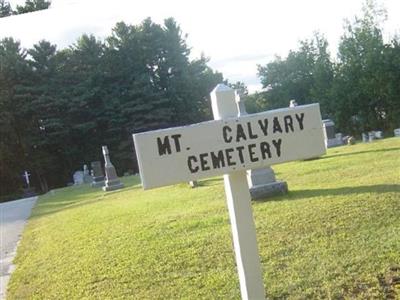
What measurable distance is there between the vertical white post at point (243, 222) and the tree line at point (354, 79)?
11658 millimetres

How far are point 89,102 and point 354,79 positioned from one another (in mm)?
9298

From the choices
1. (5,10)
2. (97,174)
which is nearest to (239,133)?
(5,10)

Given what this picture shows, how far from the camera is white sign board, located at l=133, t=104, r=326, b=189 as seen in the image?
1847 millimetres

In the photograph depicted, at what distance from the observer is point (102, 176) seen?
626 inches

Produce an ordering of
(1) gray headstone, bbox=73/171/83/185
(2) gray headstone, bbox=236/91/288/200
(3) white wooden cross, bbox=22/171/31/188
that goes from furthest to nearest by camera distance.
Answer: (1) gray headstone, bbox=73/171/83/185 < (3) white wooden cross, bbox=22/171/31/188 < (2) gray headstone, bbox=236/91/288/200

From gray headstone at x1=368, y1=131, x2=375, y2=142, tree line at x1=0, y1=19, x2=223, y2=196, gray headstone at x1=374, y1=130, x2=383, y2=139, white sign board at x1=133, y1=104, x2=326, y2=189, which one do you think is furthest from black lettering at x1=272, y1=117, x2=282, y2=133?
gray headstone at x1=374, y1=130, x2=383, y2=139

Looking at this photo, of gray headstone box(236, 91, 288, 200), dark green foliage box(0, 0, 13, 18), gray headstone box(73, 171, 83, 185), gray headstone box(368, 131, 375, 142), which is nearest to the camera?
dark green foliage box(0, 0, 13, 18)

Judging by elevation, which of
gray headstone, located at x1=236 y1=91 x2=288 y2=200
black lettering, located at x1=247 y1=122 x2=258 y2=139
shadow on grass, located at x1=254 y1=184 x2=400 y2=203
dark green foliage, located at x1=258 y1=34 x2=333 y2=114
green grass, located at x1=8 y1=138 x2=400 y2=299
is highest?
dark green foliage, located at x1=258 y1=34 x2=333 y2=114

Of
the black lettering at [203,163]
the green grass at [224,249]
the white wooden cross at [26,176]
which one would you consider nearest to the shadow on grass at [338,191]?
the green grass at [224,249]

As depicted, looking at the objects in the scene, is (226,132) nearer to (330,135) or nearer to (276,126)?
(276,126)

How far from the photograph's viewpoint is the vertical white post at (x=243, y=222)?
2.06 m

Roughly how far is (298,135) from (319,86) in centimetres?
1339

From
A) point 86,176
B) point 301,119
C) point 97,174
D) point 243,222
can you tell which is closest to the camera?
point 301,119

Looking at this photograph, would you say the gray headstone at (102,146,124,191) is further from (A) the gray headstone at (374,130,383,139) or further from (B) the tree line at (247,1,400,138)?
(A) the gray headstone at (374,130,383,139)
